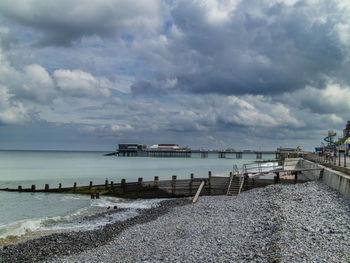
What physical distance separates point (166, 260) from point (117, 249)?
133 inches

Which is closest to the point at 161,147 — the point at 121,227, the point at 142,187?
the point at 142,187

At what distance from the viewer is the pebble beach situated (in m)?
9.00

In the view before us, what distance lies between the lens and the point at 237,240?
10.7 metres

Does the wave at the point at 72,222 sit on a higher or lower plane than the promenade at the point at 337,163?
lower

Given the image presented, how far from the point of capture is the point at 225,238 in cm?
1115

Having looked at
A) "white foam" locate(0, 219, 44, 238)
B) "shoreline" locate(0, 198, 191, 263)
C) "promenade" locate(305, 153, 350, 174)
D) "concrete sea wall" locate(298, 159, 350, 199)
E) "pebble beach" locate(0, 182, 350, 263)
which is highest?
"promenade" locate(305, 153, 350, 174)

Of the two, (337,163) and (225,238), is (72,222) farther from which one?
(337,163)

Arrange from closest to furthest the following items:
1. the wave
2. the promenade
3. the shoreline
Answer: the shoreline, the wave, the promenade

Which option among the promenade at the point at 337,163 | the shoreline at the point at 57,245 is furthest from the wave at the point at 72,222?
the promenade at the point at 337,163

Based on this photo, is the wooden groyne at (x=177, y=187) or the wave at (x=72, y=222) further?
the wooden groyne at (x=177, y=187)

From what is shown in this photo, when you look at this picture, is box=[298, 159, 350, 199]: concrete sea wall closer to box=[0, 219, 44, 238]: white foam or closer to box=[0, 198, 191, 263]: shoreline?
box=[0, 198, 191, 263]: shoreline

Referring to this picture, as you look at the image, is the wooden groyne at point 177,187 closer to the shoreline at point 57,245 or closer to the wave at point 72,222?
the wave at point 72,222

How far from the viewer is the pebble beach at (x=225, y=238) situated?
29.5 ft

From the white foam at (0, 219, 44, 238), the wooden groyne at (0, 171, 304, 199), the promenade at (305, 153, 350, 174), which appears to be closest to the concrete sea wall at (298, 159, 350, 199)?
the promenade at (305, 153, 350, 174)
